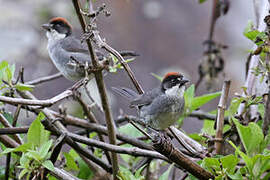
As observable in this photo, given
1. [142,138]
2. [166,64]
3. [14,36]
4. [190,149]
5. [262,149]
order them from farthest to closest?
[166,64], [14,36], [142,138], [190,149], [262,149]

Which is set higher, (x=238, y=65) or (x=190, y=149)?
(x=238, y=65)

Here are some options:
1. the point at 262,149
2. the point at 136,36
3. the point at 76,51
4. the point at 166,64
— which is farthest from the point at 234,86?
the point at 262,149

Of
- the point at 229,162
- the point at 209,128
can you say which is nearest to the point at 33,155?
the point at 229,162

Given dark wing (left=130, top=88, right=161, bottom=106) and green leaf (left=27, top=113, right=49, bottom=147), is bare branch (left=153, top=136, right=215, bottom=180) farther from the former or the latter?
dark wing (left=130, top=88, right=161, bottom=106)

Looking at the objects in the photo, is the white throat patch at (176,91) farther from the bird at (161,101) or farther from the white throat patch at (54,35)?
the white throat patch at (54,35)

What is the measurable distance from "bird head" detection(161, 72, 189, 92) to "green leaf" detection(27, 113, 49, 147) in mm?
1119

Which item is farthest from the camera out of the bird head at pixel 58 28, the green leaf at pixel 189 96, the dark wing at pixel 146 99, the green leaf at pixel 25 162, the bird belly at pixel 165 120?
the bird head at pixel 58 28

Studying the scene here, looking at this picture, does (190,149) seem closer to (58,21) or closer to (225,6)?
(225,6)

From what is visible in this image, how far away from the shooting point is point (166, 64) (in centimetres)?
564

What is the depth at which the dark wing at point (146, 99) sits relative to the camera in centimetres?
261

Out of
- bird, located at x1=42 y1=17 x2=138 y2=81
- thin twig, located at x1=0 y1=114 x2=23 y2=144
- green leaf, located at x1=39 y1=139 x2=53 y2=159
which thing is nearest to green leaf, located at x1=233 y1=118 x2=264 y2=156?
green leaf, located at x1=39 y1=139 x2=53 y2=159

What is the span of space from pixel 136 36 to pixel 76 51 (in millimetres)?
2438

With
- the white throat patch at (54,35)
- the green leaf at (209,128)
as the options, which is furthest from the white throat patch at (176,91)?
the white throat patch at (54,35)

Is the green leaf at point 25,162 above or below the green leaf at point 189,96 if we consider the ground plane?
below
